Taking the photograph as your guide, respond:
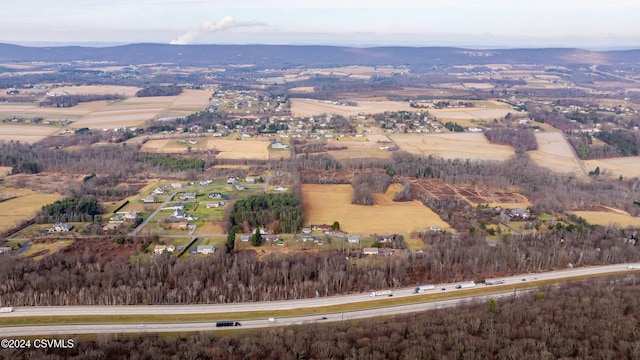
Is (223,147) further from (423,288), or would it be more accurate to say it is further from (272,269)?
(423,288)

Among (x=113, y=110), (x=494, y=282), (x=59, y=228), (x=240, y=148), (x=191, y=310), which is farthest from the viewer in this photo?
(x=113, y=110)

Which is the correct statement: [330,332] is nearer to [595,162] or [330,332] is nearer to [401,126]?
[595,162]

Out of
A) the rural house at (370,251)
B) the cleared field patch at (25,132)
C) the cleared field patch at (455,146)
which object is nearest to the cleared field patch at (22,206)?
the cleared field patch at (25,132)

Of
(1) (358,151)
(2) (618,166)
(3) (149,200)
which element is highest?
(1) (358,151)

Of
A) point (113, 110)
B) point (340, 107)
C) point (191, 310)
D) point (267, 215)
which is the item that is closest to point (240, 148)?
point (267, 215)

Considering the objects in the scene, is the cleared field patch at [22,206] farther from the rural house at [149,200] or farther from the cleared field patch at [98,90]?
the cleared field patch at [98,90]

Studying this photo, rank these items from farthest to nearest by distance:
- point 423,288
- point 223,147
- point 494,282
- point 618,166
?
point 223,147 → point 618,166 → point 494,282 → point 423,288

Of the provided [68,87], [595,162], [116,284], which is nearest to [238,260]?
[116,284]

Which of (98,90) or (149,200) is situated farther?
(98,90)
